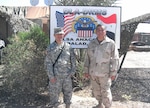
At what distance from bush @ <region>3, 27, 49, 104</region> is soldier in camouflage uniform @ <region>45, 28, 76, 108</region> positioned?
1.30m

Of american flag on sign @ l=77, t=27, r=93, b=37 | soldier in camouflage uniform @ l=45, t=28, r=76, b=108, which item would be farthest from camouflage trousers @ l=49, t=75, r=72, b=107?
american flag on sign @ l=77, t=27, r=93, b=37

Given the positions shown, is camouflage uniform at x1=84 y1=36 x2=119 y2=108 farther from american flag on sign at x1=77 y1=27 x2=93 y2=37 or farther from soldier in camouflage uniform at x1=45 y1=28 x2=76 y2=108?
american flag on sign at x1=77 y1=27 x2=93 y2=37

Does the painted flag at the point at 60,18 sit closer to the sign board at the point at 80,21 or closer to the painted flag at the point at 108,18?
the sign board at the point at 80,21

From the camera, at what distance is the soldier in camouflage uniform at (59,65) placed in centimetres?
605

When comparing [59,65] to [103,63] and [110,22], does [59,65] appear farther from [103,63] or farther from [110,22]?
[110,22]

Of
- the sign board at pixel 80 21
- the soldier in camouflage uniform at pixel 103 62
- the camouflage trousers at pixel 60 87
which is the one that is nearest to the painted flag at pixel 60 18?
the sign board at pixel 80 21

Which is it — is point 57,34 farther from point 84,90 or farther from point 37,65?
point 84,90

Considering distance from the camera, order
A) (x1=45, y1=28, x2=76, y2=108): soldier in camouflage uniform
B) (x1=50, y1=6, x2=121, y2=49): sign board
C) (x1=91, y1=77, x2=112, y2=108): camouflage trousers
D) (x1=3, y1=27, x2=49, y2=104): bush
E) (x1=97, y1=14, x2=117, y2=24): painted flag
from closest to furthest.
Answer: (x1=45, y1=28, x2=76, y2=108): soldier in camouflage uniform → (x1=91, y1=77, x2=112, y2=108): camouflage trousers → (x1=3, y1=27, x2=49, y2=104): bush → (x1=50, y1=6, x2=121, y2=49): sign board → (x1=97, y1=14, x2=117, y2=24): painted flag

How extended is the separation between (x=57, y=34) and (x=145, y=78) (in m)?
A: 5.06

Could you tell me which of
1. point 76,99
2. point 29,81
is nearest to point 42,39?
point 29,81

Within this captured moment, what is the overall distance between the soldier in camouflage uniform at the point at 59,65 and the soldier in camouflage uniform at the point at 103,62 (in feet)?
1.27

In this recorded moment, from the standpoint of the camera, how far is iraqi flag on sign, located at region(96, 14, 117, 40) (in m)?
7.64

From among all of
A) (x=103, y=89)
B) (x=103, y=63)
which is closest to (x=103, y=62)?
(x=103, y=63)

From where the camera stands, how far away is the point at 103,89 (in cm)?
629
